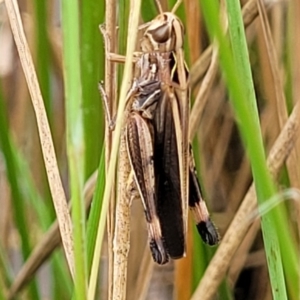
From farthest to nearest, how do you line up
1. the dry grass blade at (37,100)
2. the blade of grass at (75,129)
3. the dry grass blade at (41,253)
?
the dry grass blade at (41,253) → the dry grass blade at (37,100) → the blade of grass at (75,129)

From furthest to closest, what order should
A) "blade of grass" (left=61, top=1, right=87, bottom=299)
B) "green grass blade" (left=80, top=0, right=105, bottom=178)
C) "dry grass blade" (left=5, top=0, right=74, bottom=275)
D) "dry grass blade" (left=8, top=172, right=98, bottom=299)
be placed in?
"dry grass blade" (left=8, top=172, right=98, bottom=299) → "green grass blade" (left=80, top=0, right=105, bottom=178) → "dry grass blade" (left=5, top=0, right=74, bottom=275) → "blade of grass" (left=61, top=1, right=87, bottom=299)

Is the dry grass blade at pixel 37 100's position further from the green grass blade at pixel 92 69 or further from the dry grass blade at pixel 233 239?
the dry grass blade at pixel 233 239

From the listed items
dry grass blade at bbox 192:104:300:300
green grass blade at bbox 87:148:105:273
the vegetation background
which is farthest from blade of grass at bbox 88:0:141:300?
dry grass blade at bbox 192:104:300:300

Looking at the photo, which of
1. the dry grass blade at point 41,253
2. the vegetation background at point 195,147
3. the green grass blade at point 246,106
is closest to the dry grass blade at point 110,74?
the vegetation background at point 195,147

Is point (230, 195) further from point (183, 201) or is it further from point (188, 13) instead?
point (183, 201)

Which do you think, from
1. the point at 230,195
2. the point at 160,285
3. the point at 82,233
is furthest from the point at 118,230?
the point at 160,285

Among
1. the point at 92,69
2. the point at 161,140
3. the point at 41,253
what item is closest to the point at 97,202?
the point at 161,140

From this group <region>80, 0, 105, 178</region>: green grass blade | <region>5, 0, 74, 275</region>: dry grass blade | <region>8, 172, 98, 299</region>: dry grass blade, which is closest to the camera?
<region>5, 0, 74, 275</region>: dry grass blade

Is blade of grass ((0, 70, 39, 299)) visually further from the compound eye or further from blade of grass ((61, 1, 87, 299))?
blade of grass ((61, 1, 87, 299))
